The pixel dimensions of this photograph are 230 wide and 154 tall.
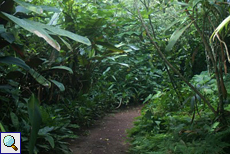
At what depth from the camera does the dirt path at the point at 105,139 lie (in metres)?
2.34

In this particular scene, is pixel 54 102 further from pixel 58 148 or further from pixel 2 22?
pixel 2 22

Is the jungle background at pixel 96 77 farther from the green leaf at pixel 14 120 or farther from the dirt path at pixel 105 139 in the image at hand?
the dirt path at pixel 105 139

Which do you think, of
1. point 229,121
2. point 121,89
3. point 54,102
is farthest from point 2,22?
point 121,89

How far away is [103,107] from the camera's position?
404 cm

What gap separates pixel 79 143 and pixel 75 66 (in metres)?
1.18

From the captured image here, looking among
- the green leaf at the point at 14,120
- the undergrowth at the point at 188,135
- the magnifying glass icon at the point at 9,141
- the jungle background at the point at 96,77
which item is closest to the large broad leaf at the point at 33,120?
the jungle background at the point at 96,77

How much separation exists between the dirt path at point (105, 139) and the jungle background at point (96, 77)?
0.47ft

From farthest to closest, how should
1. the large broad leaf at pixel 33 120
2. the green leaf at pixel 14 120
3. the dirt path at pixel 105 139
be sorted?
1. the dirt path at pixel 105 139
2. the green leaf at pixel 14 120
3. the large broad leaf at pixel 33 120

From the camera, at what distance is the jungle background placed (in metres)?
1.66

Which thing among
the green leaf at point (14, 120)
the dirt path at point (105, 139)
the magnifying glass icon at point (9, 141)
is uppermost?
the green leaf at point (14, 120)

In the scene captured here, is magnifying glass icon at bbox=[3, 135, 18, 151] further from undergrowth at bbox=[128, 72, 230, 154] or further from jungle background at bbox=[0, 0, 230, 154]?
undergrowth at bbox=[128, 72, 230, 154]

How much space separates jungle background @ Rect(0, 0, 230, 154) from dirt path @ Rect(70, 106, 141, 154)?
0.14m

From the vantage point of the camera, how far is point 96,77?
13.1 feet

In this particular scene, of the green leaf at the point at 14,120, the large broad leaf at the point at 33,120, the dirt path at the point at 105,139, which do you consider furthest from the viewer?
the dirt path at the point at 105,139
